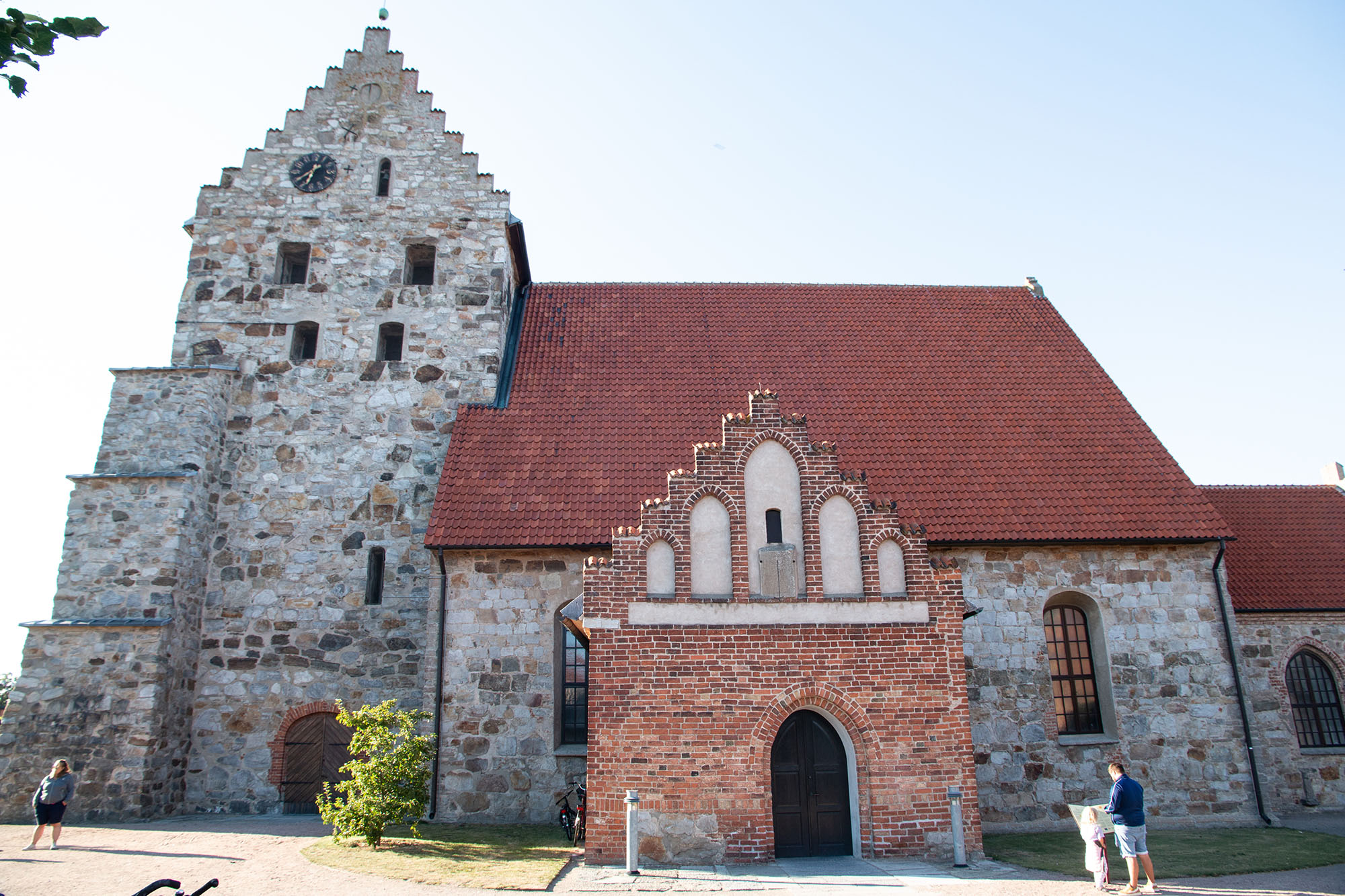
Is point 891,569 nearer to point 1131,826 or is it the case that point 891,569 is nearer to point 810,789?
point 810,789

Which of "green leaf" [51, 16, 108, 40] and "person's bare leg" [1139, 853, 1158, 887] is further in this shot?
"person's bare leg" [1139, 853, 1158, 887]

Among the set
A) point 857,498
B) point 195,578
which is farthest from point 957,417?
point 195,578

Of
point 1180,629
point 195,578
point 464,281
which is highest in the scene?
point 464,281

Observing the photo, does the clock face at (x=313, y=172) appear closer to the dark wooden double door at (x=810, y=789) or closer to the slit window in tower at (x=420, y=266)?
the slit window in tower at (x=420, y=266)

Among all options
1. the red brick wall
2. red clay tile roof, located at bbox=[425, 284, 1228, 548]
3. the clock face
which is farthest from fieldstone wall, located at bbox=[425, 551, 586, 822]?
the clock face

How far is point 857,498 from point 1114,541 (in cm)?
630

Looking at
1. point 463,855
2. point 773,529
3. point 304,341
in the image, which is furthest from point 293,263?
point 463,855

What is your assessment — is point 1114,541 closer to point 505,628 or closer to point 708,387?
point 708,387

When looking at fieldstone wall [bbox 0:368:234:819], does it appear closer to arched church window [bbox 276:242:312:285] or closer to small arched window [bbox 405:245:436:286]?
arched church window [bbox 276:242:312:285]

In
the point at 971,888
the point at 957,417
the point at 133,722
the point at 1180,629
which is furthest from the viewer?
the point at 957,417

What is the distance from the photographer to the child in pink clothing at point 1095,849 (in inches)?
346

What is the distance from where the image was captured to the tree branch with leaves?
4.75 meters

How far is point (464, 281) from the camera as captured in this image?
16719mm

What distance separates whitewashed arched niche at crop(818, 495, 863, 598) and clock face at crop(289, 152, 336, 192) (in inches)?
522
